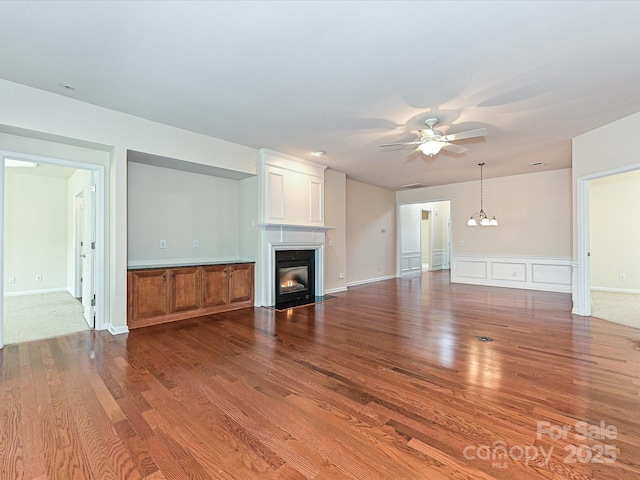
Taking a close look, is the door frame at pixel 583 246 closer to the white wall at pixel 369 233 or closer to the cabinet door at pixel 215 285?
the white wall at pixel 369 233

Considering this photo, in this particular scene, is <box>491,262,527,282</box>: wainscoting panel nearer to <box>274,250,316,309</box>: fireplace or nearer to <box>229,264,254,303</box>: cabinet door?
<box>274,250,316,309</box>: fireplace

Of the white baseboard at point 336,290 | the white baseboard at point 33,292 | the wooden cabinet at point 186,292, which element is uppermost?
the wooden cabinet at point 186,292

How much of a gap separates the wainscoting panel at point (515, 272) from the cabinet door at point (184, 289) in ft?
22.5

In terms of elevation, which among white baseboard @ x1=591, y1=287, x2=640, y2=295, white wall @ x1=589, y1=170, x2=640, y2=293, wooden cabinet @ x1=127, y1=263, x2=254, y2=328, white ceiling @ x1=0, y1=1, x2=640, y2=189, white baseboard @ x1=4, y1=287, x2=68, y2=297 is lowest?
white baseboard @ x1=4, y1=287, x2=68, y2=297

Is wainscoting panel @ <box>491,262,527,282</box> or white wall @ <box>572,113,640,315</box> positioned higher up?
white wall @ <box>572,113,640,315</box>

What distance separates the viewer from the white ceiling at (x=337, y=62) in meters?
2.18

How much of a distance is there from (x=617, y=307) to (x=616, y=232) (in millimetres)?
2442

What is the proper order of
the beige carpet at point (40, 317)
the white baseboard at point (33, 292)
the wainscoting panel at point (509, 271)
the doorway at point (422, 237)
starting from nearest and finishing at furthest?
the beige carpet at point (40, 317)
the white baseboard at point (33, 292)
the wainscoting panel at point (509, 271)
the doorway at point (422, 237)

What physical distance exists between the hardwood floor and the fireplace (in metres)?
1.54

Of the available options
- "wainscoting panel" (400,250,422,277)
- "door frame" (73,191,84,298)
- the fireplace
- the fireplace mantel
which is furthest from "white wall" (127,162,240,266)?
"wainscoting panel" (400,250,422,277)

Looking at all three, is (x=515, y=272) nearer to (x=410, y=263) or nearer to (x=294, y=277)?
(x=410, y=263)

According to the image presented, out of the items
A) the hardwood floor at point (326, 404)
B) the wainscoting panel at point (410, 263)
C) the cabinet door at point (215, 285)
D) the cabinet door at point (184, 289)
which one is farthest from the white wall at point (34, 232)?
the wainscoting panel at point (410, 263)

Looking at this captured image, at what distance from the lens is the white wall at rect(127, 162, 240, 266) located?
4.72m

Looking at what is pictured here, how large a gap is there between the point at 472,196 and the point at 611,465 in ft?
24.6
